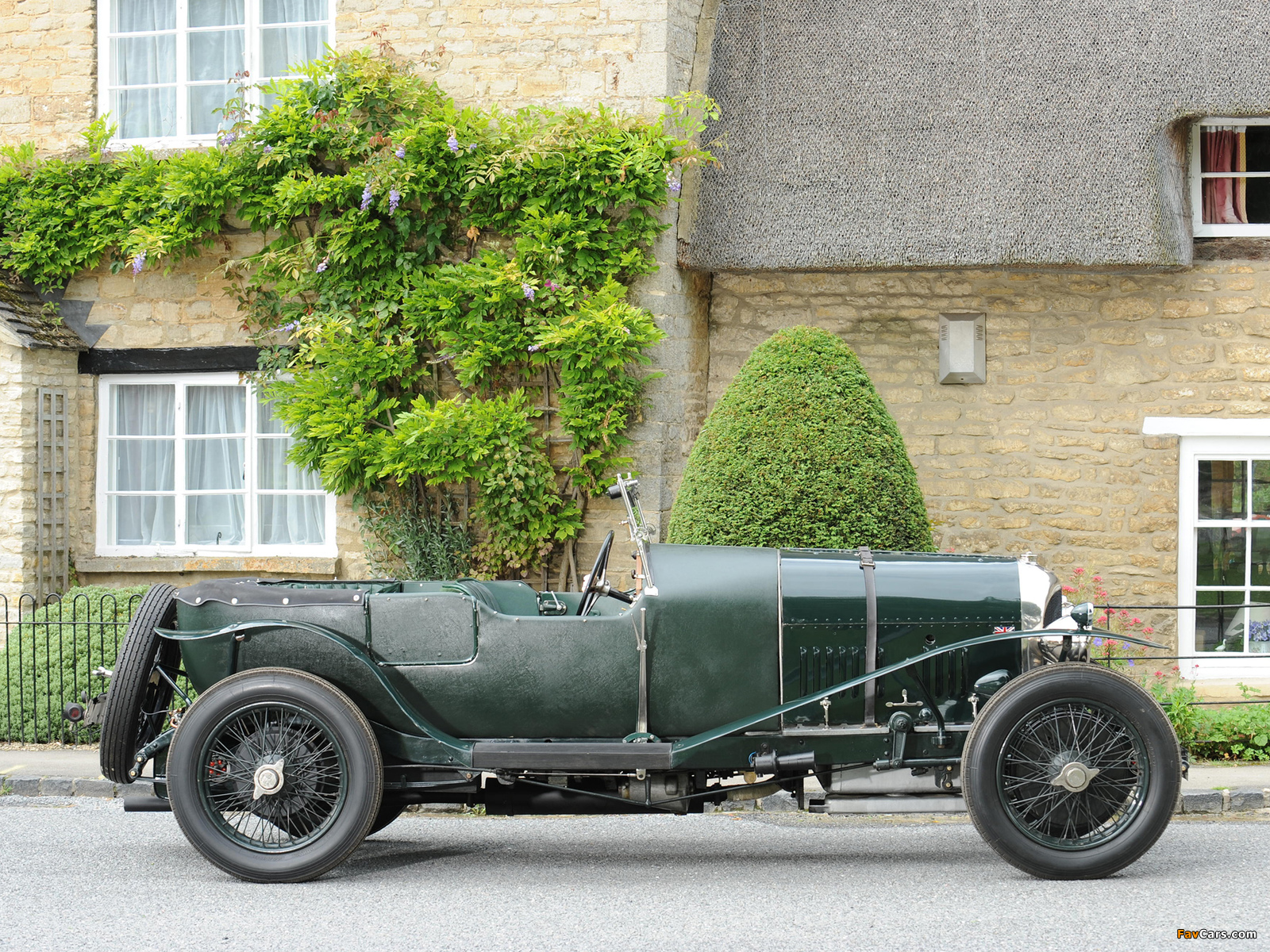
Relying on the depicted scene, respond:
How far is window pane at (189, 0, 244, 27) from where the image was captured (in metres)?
9.78

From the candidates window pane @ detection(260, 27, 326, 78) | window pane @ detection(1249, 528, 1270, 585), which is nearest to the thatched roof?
window pane @ detection(1249, 528, 1270, 585)

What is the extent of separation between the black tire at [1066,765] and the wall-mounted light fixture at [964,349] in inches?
187

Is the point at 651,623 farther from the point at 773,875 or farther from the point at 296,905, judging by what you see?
the point at 296,905

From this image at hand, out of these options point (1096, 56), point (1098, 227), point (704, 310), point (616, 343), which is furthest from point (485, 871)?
point (1096, 56)

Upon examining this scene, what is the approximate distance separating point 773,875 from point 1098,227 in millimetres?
5360

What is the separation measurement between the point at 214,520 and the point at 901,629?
6.70 m

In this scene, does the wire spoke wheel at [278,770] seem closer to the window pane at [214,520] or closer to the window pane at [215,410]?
the window pane at [214,520]

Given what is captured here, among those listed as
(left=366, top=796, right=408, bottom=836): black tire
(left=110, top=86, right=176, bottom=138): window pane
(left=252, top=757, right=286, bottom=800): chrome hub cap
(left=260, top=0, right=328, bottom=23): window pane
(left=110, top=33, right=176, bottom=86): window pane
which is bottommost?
(left=366, top=796, right=408, bottom=836): black tire

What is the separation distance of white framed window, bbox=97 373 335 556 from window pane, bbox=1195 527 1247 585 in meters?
6.49

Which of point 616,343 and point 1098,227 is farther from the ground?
point 1098,227

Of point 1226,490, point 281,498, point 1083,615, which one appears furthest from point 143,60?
point 1226,490

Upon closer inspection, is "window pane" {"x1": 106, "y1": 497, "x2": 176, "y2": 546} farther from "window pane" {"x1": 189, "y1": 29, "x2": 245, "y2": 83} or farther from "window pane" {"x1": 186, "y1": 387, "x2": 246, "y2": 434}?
"window pane" {"x1": 189, "y1": 29, "x2": 245, "y2": 83}

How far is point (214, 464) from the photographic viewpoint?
9.84 meters

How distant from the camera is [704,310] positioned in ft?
30.5
